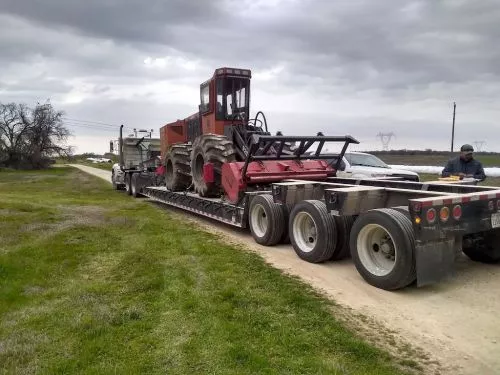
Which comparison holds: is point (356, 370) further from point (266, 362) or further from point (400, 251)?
point (400, 251)

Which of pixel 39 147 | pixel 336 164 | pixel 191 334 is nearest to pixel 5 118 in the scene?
pixel 39 147

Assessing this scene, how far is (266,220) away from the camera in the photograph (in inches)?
336

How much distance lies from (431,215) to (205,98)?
25.8 feet

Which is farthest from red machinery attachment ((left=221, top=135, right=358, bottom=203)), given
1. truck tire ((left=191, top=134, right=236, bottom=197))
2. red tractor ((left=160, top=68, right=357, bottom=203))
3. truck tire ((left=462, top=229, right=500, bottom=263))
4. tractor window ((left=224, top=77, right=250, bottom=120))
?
truck tire ((left=462, top=229, right=500, bottom=263))

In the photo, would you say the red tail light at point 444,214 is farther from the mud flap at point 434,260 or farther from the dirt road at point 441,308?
the dirt road at point 441,308

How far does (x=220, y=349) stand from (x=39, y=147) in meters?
68.2

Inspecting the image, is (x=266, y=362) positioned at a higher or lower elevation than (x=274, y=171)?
lower

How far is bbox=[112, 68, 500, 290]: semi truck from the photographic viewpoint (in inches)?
217

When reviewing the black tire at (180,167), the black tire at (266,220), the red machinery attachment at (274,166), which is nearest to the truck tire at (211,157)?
the red machinery attachment at (274,166)

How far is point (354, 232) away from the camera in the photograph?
6234mm

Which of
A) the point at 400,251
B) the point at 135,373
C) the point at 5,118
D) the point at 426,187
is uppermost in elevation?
the point at 5,118

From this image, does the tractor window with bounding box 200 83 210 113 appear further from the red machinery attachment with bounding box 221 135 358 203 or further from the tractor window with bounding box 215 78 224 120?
the red machinery attachment with bounding box 221 135 358 203

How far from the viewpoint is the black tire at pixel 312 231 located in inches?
273

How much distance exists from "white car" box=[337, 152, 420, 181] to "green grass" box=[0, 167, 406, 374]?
577 centimetres
